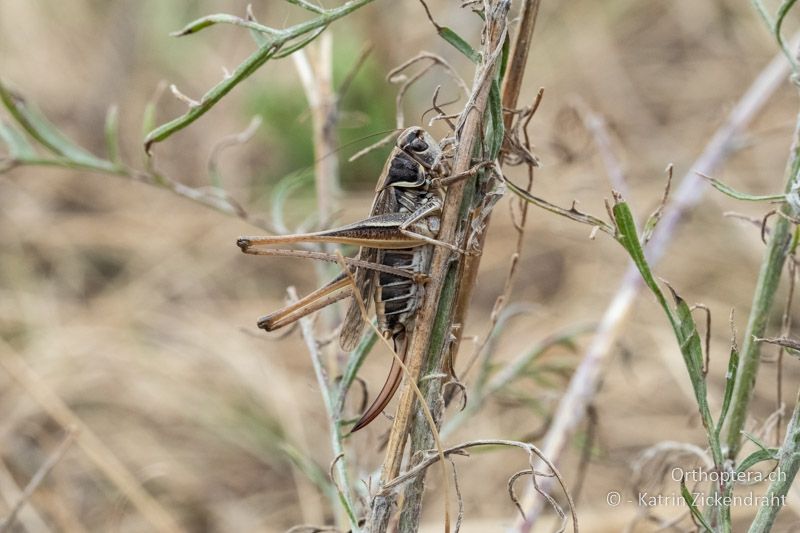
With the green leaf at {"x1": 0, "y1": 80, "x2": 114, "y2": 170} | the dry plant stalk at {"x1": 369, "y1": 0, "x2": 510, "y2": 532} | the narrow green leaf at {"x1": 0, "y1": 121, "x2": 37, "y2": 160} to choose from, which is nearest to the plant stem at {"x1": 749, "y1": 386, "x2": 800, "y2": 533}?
the dry plant stalk at {"x1": 369, "y1": 0, "x2": 510, "y2": 532}

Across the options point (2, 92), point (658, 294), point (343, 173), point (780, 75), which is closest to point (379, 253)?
point (658, 294)

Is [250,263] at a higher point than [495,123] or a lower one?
higher

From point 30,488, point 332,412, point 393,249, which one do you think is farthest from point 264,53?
point 30,488

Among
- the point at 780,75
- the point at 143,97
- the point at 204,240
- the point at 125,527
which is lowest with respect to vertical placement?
the point at 125,527

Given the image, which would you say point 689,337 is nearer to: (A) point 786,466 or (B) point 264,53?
(A) point 786,466

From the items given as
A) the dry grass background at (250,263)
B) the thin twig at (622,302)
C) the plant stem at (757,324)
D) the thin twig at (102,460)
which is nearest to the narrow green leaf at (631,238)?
the plant stem at (757,324)

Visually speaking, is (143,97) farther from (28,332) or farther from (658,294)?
(658,294)
